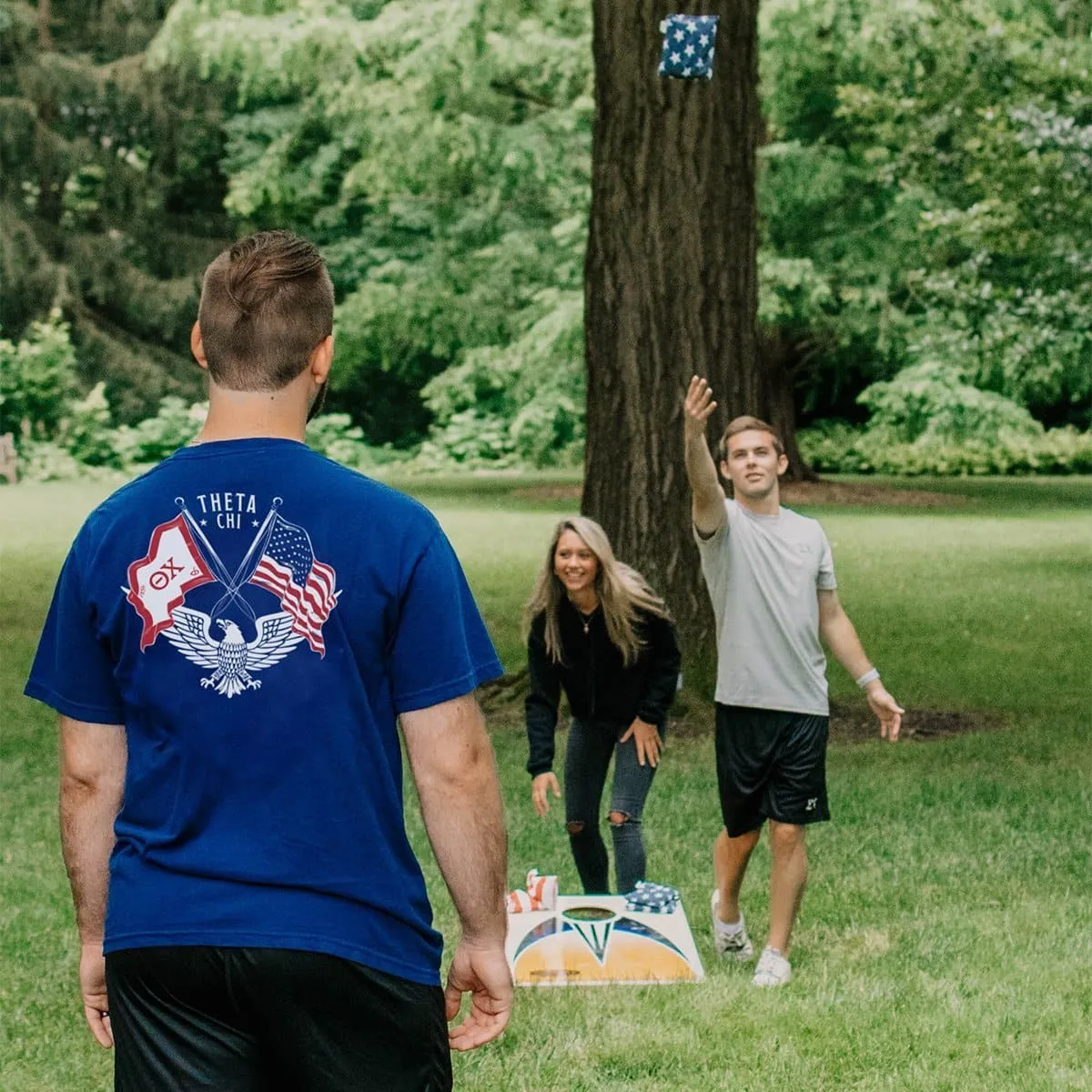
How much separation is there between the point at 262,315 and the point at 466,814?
2.49 feet

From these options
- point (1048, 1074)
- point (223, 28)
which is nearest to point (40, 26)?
point (223, 28)

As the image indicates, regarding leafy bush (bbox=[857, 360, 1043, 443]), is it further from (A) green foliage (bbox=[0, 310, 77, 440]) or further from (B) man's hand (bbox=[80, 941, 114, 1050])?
(B) man's hand (bbox=[80, 941, 114, 1050])

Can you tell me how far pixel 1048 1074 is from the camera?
4891 millimetres

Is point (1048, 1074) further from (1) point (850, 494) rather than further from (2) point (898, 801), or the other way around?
(1) point (850, 494)

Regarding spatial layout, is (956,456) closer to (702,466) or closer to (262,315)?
(702,466)

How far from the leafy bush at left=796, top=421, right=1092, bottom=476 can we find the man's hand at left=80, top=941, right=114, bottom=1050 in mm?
32815

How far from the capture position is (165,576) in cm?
250

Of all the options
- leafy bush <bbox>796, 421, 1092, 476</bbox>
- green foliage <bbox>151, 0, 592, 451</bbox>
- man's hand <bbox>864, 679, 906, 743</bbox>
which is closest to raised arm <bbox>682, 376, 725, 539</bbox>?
man's hand <bbox>864, 679, 906, 743</bbox>

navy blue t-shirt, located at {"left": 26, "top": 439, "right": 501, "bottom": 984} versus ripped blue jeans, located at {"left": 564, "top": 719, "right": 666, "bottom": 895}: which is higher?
navy blue t-shirt, located at {"left": 26, "top": 439, "right": 501, "bottom": 984}

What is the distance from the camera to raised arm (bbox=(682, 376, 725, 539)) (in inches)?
207

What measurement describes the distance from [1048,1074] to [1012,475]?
3179 cm

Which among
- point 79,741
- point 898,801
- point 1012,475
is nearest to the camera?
point 79,741

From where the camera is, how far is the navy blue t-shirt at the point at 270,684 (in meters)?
2.45

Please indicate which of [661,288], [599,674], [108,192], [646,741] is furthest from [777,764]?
[108,192]
